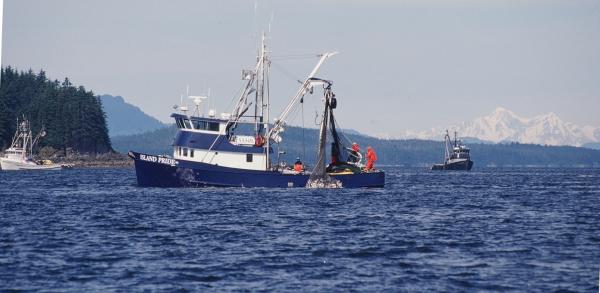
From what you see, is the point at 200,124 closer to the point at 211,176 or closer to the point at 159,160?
the point at 211,176

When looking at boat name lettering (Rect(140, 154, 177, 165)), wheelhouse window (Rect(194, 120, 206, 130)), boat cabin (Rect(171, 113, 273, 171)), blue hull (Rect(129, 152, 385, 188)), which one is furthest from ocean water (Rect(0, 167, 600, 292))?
wheelhouse window (Rect(194, 120, 206, 130))

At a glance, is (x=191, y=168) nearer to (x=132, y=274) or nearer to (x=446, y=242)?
(x=446, y=242)

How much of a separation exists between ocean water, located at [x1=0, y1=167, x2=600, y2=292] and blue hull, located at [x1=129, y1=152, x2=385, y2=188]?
9974 mm

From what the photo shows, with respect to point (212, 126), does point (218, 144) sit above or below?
below

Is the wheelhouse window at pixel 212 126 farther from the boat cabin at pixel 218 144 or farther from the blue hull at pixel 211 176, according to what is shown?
the blue hull at pixel 211 176

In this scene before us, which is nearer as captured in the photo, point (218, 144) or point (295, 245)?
point (295, 245)

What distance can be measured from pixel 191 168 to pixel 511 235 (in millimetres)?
38798

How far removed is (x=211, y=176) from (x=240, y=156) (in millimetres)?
2820

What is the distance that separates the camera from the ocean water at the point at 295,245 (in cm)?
3450

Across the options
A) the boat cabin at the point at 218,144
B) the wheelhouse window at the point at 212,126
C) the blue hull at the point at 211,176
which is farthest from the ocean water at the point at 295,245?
the wheelhouse window at the point at 212,126

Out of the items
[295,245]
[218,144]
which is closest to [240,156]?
[218,144]

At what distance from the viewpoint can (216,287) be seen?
3331 cm

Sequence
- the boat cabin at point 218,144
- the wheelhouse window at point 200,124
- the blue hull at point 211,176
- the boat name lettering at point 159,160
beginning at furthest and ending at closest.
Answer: the boat name lettering at point 159,160 → the wheelhouse window at point 200,124 → the boat cabin at point 218,144 → the blue hull at point 211,176

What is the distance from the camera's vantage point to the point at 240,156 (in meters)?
84.5
